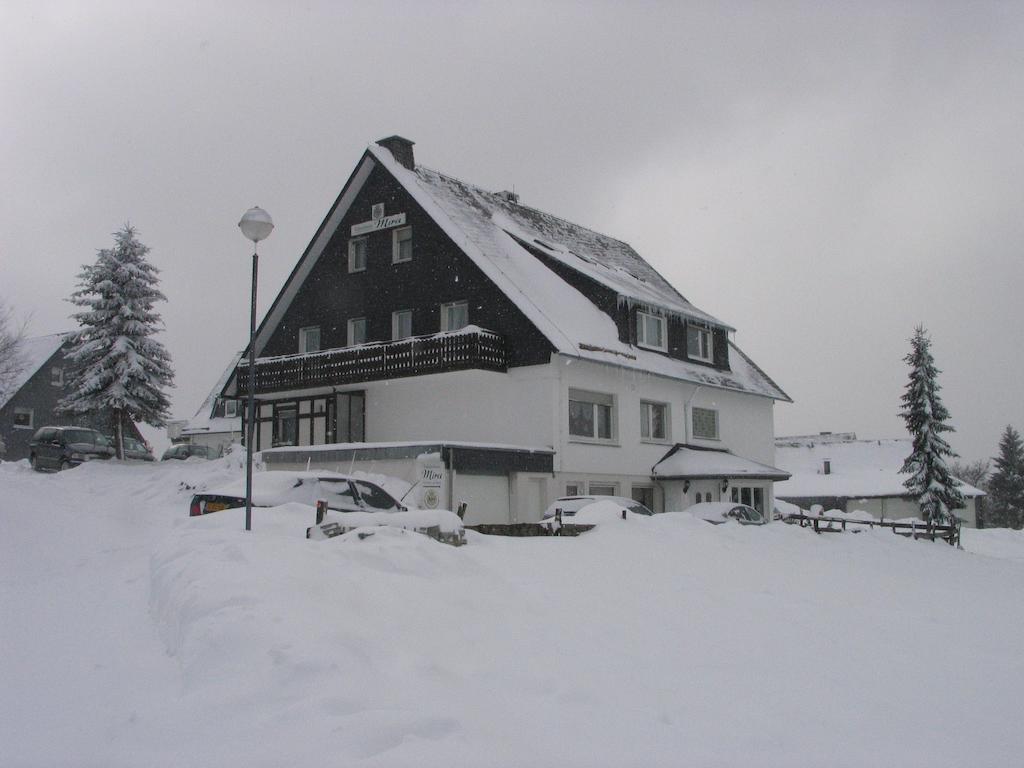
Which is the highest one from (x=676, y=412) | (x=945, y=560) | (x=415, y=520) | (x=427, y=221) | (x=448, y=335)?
(x=427, y=221)

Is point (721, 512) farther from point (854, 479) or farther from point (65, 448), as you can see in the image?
point (854, 479)

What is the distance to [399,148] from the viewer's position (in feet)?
105

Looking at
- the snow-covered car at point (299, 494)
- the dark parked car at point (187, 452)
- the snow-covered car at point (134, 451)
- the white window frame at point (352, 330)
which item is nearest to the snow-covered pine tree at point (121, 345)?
the snow-covered car at point (134, 451)

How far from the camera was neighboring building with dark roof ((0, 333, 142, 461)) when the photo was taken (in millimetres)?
51781

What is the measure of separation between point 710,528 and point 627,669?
9988 millimetres

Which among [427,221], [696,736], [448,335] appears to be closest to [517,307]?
[448,335]

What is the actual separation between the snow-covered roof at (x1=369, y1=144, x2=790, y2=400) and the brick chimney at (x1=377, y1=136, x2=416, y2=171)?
46cm

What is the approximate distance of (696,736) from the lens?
5.73 meters

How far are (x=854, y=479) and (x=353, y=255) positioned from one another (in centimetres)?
4201

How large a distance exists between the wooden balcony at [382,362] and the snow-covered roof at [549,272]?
5.41ft

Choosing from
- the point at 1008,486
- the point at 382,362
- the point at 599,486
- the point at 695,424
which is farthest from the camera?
the point at 1008,486

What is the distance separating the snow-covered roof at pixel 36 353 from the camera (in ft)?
171

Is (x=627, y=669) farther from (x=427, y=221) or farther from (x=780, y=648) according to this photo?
(x=427, y=221)

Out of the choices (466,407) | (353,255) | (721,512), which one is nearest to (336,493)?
(466,407)
